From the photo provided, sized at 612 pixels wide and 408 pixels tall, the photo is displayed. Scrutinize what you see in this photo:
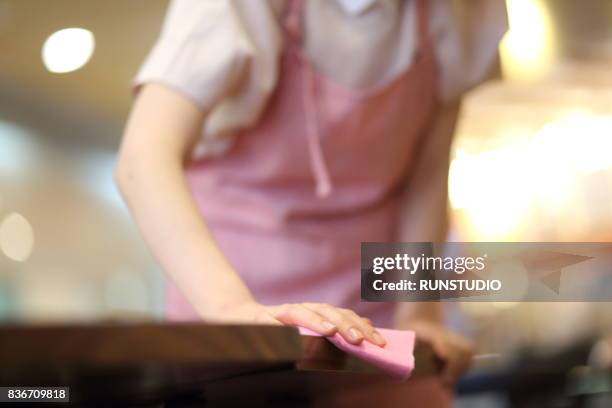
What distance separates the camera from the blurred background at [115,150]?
0.88 metres

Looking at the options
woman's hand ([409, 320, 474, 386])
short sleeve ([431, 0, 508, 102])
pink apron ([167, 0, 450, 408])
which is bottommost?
woman's hand ([409, 320, 474, 386])

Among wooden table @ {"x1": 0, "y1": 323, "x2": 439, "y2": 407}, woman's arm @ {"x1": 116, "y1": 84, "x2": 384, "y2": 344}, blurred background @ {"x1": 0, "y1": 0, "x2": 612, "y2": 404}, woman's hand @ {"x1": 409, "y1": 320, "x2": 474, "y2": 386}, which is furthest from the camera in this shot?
blurred background @ {"x1": 0, "y1": 0, "x2": 612, "y2": 404}

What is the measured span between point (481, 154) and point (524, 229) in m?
0.09

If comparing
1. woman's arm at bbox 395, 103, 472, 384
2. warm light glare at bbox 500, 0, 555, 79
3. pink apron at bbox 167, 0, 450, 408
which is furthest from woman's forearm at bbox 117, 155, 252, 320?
warm light glare at bbox 500, 0, 555, 79

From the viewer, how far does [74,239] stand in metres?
1.62

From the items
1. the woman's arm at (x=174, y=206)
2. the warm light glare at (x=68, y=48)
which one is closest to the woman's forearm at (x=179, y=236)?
the woman's arm at (x=174, y=206)

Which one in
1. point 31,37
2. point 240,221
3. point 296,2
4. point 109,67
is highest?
point 109,67

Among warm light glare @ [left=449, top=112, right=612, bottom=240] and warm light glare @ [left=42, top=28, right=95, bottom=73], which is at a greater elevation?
warm light glare @ [left=42, top=28, right=95, bottom=73]

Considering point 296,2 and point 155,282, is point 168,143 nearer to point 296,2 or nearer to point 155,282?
point 296,2

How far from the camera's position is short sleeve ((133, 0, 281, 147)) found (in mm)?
428

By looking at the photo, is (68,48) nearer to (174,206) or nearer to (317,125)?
(317,125)

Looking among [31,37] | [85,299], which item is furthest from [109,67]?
[85,299]

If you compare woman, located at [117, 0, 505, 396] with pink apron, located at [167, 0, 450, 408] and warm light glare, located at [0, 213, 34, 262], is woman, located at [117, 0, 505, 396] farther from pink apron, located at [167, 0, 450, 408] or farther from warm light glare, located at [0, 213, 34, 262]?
warm light glare, located at [0, 213, 34, 262]

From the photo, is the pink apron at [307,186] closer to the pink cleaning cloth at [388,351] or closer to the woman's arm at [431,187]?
the woman's arm at [431,187]
